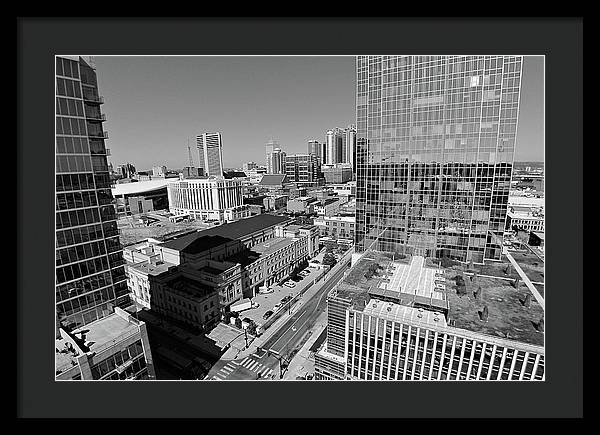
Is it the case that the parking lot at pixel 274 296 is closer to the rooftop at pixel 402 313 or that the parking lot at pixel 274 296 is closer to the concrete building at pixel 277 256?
the concrete building at pixel 277 256

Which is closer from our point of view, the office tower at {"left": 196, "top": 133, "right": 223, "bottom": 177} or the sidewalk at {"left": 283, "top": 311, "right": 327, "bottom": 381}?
the sidewalk at {"left": 283, "top": 311, "right": 327, "bottom": 381}

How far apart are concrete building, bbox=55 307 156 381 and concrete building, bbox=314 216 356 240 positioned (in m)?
14.0

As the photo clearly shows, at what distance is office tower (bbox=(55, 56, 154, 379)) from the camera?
145 inches

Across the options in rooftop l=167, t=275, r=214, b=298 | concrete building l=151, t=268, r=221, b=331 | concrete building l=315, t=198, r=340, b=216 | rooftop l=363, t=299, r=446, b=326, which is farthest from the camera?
concrete building l=315, t=198, r=340, b=216

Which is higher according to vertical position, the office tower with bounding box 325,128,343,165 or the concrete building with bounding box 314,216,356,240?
the office tower with bounding box 325,128,343,165

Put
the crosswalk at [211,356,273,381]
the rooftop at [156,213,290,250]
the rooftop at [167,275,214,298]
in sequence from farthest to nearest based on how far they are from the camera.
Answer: the rooftop at [156,213,290,250], the rooftop at [167,275,214,298], the crosswalk at [211,356,273,381]

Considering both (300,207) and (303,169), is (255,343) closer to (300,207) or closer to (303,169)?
(300,207)

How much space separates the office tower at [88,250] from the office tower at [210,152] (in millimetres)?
25797

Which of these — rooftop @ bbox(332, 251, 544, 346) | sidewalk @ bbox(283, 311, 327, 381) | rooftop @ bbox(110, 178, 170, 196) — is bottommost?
sidewalk @ bbox(283, 311, 327, 381)

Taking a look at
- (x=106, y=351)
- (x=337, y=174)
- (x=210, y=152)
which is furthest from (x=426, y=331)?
(x=337, y=174)

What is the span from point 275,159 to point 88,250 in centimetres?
3415

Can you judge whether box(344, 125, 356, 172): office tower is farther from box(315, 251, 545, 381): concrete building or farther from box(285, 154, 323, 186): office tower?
box(315, 251, 545, 381): concrete building

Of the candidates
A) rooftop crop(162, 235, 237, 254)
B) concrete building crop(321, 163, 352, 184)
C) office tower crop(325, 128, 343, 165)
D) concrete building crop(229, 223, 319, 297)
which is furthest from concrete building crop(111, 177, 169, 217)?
office tower crop(325, 128, 343, 165)
